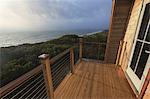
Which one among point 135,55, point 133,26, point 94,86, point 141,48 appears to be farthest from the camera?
point 133,26

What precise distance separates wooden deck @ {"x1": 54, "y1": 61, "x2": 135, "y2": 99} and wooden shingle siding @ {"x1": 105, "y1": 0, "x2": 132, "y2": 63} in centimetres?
146

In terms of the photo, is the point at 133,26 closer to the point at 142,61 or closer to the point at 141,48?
the point at 141,48

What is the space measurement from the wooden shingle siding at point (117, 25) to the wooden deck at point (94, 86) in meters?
1.46

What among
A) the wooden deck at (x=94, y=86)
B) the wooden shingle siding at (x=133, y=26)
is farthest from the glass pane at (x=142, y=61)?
the wooden shingle siding at (x=133, y=26)

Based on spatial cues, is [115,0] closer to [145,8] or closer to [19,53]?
[145,8]

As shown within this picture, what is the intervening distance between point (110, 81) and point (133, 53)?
3.02 ft

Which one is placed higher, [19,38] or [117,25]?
[117,25]

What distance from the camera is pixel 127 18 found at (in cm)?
361

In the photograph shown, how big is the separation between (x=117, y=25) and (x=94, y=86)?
2.57 meters

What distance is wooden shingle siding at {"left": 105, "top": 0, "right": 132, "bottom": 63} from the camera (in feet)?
11.3

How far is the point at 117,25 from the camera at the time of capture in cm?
393

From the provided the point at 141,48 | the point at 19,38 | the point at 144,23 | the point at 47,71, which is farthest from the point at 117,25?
the point at 19,38

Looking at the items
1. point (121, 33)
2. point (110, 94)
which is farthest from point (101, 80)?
point (121, 33)

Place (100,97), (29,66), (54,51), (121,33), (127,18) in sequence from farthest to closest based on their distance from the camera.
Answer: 1. (54,51)
2. (29,66)
3. (121,33)
4. (127,18)
5. (100,97)
